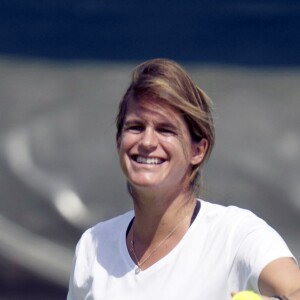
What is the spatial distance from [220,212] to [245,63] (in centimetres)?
126

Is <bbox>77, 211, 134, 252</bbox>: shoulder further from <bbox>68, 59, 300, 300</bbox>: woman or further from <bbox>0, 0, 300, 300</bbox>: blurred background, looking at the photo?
<bbox>0, 0, 300, 300</bbox>: blurred background

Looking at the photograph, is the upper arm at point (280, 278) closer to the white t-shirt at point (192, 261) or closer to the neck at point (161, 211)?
the white t-shirt at point (192, 261)

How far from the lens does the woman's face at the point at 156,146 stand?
2557mm

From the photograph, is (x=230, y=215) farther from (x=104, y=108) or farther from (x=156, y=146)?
(x=104, y=108)

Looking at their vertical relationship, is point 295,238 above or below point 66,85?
below

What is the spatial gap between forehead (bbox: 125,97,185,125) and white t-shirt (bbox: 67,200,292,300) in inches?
8.9

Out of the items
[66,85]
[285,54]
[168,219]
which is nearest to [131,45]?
[66,85]

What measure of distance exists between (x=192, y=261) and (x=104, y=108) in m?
1.30

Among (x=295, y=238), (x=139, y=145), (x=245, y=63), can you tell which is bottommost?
(x=295, y=238)

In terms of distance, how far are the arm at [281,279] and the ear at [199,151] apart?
368mm

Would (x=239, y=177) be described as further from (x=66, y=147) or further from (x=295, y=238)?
(x=66, y=147)

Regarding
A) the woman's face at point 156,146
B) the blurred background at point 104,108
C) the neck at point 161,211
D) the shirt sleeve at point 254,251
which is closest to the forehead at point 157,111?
the woman's face at point 156,146

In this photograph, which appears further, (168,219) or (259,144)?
(259,144)

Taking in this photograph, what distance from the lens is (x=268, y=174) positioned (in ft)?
12.0
